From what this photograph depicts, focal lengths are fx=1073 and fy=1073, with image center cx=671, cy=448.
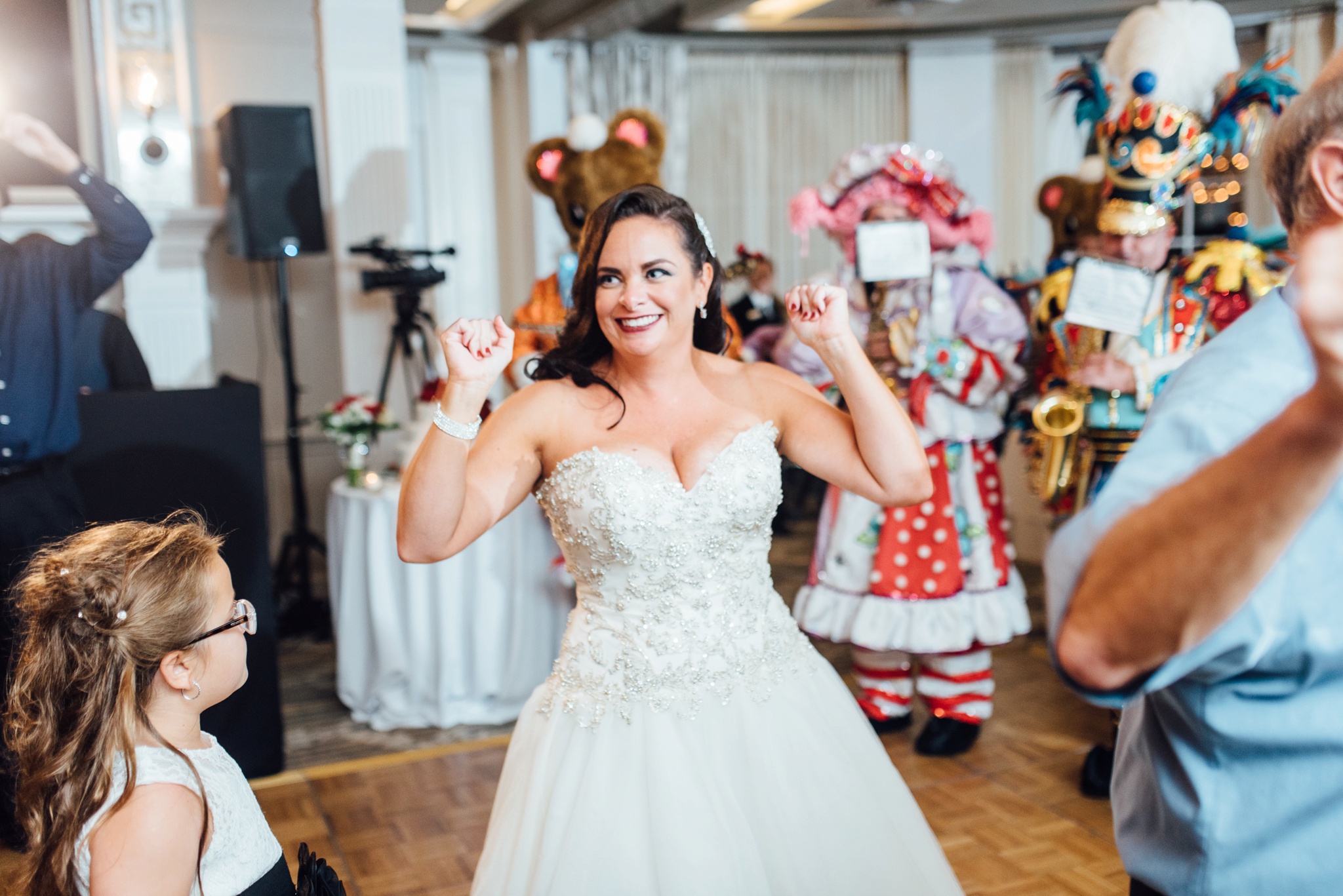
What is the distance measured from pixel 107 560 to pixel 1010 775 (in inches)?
97.5

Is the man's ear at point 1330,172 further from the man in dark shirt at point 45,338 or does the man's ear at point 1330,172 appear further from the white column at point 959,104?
the white column at point 959,104

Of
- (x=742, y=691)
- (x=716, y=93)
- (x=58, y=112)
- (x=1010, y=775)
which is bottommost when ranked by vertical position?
(x=1010, y=775)

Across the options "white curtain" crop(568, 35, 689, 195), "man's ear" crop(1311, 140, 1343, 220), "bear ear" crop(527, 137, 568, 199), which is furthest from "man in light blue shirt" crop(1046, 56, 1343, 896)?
"white curtain" crop(568, 35, 689, 195)

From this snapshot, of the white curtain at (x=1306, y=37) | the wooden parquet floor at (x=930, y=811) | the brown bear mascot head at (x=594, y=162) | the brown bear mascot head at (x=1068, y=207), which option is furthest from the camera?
the white curtain at (x=1306, y=37)

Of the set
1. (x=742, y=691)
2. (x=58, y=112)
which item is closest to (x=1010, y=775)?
(x=742, y=691)

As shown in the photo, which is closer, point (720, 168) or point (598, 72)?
point (598, 72)

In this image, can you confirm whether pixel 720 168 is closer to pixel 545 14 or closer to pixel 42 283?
pixel 545 14

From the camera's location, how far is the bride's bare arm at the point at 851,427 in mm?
1680

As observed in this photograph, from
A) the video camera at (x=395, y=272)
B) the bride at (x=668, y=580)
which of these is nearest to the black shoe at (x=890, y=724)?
the bride at (x=668, y=580)

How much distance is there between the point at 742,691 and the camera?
66.2 inches

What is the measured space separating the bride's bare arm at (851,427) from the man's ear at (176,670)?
3.19ft

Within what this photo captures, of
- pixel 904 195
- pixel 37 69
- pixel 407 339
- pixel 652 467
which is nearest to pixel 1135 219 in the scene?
pixel 904 195

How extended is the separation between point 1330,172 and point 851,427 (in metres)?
1.03

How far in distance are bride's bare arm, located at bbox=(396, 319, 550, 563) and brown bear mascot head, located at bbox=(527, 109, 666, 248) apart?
1958 mm
